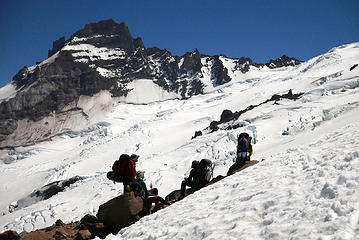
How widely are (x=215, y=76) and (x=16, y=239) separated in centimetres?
14253

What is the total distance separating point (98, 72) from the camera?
4948 inches

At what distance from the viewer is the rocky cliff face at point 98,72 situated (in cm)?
11138

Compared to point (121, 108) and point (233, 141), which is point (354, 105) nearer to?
point (233, 141)

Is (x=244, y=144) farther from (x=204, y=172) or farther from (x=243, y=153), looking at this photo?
(x=204, y=172)

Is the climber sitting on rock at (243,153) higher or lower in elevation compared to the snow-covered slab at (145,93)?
lower

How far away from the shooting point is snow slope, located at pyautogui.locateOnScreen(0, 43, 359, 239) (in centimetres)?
415

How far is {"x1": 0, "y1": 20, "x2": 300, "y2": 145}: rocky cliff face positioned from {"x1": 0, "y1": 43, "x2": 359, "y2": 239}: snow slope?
25.4 meters

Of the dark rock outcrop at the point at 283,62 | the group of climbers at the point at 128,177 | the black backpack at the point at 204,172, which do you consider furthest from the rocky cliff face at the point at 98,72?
the group of climbers at the point at 128,177

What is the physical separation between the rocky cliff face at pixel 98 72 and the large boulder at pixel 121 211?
10555 cm

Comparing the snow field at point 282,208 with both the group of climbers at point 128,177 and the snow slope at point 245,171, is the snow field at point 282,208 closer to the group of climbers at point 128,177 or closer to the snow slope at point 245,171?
the snow slope at point 245,171

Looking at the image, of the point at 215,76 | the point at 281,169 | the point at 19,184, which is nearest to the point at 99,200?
the point at 281,169

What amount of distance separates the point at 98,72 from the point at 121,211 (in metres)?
127

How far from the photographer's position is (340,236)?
313 cm

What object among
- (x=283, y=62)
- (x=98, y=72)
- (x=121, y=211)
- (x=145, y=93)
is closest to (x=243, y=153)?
(x=121, y=211)
